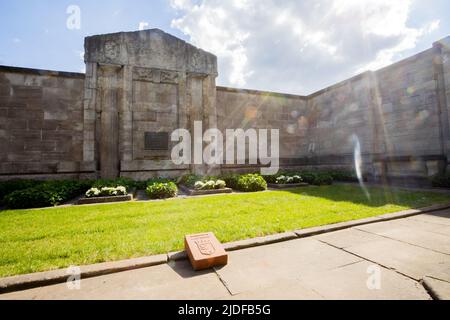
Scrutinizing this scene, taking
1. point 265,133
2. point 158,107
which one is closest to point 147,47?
point 158,107

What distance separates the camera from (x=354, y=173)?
38.4 ft

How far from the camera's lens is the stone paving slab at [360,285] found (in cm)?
208

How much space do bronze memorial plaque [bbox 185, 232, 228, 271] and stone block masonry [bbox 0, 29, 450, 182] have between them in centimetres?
939

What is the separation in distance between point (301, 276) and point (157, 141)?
10.8 meters

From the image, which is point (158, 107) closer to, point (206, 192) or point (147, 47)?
point (147, 47)

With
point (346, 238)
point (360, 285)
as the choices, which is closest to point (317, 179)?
point (346, 238)

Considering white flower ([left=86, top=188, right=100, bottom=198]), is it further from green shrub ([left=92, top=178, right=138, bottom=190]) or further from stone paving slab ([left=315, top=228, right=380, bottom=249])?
stone paving slab ([left=315, top=228, right=380, bottom=249])

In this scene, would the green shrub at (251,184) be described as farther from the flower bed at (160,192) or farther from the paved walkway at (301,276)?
the paved walkway at (301,276)

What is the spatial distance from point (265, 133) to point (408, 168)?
25.5ft

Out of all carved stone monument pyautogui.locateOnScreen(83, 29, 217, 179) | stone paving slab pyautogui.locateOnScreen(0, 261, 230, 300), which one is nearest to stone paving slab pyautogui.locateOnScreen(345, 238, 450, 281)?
stone paving slab pyautogui.locateOnScreen(0, 261, 230, 300)

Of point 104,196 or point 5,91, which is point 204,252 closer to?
point 104,196

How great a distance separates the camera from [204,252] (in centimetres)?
283

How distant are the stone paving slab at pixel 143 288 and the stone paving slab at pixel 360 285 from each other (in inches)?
40.0
